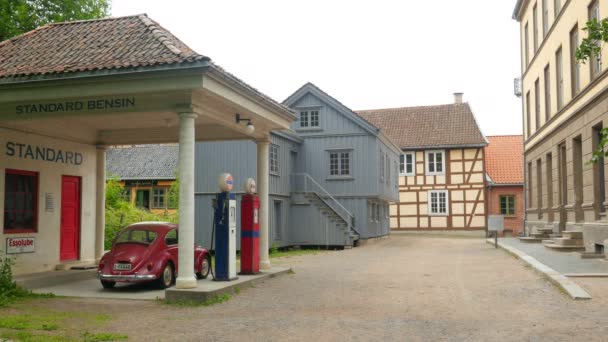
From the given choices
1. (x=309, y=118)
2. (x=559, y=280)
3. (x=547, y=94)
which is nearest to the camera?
(x=559, y=280)

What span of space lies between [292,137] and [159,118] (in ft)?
53.4

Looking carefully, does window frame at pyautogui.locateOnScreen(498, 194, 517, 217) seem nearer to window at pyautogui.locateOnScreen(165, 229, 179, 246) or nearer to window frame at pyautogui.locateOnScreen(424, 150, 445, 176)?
Answer: window frame at pyautogui.locateOnScreen(424, 150, 445, 176)

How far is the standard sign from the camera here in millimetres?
13172

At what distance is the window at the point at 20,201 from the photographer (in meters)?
13.3

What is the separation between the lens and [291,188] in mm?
29688

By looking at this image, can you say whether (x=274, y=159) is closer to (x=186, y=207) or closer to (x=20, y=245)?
(x=20, y=245)

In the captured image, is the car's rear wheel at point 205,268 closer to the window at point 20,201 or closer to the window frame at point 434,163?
the window at point 20,201

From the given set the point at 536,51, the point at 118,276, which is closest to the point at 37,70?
the point at 118,276

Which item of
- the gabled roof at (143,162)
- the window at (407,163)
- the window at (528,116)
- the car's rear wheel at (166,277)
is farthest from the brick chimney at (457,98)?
the car's rear wheel at (166,277)

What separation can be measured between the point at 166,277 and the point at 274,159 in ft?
50.4

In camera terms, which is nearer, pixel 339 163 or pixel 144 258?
pixel 144 258

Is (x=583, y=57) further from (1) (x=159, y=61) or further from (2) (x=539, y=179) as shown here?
(2) (x=539, y=179)

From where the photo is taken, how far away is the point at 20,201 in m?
13.7

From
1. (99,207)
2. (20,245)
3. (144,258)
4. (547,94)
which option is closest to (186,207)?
(144,258)
